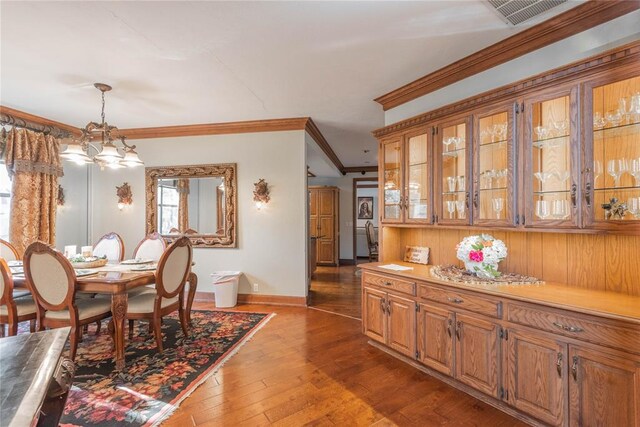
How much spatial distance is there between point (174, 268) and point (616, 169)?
12.0ft

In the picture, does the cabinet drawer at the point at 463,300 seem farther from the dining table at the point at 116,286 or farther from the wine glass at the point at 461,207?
the dining table at the point at 116,286

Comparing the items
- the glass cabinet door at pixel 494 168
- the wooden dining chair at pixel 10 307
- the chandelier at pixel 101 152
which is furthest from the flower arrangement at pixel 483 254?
the wooden dining chair at pixel 10 307

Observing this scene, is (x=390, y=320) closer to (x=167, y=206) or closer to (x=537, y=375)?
(x=537, y=375)

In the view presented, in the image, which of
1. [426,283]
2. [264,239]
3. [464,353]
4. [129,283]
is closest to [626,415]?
[464,353]

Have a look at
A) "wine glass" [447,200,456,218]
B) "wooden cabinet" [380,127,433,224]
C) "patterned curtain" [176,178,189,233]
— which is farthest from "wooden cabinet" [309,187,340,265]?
"wine glass" [447,200,456,218]

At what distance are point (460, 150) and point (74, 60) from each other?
365cm

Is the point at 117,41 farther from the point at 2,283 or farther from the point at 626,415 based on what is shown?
the point at 626,415

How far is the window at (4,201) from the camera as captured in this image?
13.2 ft

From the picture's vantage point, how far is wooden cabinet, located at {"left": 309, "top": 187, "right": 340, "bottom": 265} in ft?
26.3

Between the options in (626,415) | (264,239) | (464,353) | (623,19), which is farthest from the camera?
(264,239)

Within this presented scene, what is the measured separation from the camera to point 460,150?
8.48 feet

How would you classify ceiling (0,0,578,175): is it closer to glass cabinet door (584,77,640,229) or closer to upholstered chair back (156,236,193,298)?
glass cabinet door (584,77,640,229)

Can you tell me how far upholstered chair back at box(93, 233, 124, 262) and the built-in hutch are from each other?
11.8 feet

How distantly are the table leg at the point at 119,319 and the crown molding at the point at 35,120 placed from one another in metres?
3.35
